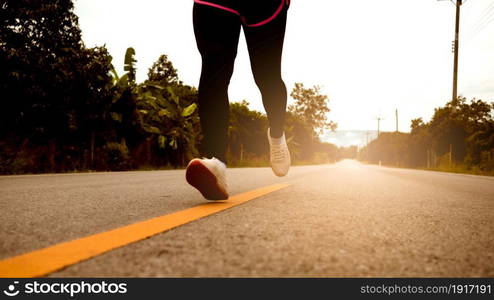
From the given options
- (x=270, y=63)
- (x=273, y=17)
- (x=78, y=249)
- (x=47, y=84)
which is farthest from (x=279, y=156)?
(x=47, y=84)

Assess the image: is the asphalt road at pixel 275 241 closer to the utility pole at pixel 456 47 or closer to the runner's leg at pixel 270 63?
the runner's leg at pixel 270 63

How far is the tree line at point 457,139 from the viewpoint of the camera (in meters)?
23.5

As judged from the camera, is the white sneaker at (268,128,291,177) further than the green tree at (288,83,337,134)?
No

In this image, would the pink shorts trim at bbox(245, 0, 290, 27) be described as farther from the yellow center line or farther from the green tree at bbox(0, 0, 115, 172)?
the green tree at bbox(0, 0, 115, 172)

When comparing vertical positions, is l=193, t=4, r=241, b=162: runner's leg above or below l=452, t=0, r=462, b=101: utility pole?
below

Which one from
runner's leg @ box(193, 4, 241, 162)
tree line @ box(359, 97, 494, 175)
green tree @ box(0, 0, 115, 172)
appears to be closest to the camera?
runner's leg @ box(193, 4, 241, 162)

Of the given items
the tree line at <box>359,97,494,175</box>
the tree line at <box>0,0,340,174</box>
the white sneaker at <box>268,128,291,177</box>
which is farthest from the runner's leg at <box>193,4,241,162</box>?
the tree line at <box>359,97,494,175</box>

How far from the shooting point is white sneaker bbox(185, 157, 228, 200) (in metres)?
2.38

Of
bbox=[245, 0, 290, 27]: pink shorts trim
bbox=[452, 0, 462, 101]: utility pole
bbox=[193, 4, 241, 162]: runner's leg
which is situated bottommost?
bbox=[193, 4, 241, 162]: runner's leg

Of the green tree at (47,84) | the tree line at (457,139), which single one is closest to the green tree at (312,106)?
the tree line at (457,139)

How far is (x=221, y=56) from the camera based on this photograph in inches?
100

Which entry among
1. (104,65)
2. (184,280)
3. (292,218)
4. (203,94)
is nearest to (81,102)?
(104,65)

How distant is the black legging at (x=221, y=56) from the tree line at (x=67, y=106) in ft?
28.2

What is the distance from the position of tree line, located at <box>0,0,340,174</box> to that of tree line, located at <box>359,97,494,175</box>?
628 inches
